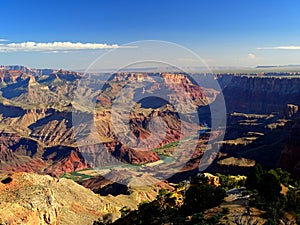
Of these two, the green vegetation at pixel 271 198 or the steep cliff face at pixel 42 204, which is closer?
the green vegetation at pixel 271 198

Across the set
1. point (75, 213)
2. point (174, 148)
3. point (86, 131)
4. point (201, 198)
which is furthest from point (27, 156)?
point (201, 198)

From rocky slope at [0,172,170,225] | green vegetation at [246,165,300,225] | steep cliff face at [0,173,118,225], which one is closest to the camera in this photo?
green vegetation at [246,165,300,225]

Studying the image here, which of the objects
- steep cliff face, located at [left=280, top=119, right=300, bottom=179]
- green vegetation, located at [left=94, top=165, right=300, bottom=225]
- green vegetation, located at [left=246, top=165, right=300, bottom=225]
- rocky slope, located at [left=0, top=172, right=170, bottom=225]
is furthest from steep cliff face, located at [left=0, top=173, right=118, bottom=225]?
steep cliff face, located at [left=280, top=119, right=300, bottom=179]

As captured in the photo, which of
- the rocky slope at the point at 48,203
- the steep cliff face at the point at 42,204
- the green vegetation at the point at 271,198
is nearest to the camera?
the green vegetation at the point at 271,198

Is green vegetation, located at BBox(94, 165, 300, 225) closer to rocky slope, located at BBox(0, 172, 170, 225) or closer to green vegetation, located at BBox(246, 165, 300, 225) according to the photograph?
green vegetation, located at BBox(246, 165, 300, 225)

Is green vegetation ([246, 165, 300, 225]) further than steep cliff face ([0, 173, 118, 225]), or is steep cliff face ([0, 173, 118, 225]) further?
steep cliff face ([0, 173, 118, 225])

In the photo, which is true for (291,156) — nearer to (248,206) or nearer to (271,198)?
(271,198)

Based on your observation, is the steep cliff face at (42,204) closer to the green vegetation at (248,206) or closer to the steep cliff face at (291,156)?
the green vegetation at (248,206)

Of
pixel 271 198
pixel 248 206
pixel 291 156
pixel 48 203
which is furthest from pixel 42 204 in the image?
pixel 291 156

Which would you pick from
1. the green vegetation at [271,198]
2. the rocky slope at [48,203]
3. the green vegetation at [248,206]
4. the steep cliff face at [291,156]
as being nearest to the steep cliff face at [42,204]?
the rocky slope at [48,203]

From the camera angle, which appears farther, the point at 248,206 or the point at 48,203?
the point at 48,203

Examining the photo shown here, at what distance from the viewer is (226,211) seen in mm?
25609

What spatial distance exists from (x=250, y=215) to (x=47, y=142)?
7277 inches

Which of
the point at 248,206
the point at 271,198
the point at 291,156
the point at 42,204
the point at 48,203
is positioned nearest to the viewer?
the point at 248,206
